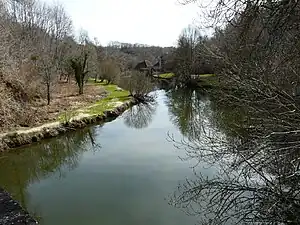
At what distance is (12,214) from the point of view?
3.76 meters

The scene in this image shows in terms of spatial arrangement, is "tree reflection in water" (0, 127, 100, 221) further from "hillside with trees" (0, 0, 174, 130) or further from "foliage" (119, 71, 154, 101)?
"foliage" (119, 71, 154, 101)

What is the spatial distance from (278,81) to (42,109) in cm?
1605

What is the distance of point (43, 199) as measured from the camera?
29.2ft

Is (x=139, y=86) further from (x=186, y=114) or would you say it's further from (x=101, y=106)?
(x=186, y=114)

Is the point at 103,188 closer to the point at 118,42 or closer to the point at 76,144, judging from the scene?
the point at 76,144

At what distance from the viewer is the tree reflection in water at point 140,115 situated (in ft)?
62.6

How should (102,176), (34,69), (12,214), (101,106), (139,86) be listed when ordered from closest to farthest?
(12,214)
(102,176)
(34,69)
(101,106)
(139,86)

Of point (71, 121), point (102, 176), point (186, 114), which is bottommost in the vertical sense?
point (102, 176)

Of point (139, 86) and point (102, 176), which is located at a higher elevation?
point (139, 86)

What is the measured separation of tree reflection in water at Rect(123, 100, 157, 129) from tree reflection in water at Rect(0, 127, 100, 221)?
3.66 m

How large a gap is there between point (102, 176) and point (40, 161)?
3.47 meters

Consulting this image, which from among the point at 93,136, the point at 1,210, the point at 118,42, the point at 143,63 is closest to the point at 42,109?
the point at 93,136

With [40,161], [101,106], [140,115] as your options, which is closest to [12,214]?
[40,161]

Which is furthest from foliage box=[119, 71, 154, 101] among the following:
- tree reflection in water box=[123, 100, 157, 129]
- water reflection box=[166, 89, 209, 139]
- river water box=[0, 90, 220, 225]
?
river water box=[0, 90, 220, 225]
